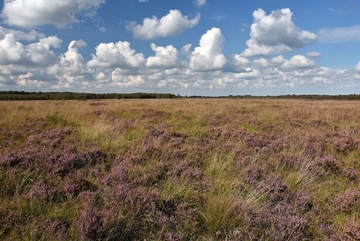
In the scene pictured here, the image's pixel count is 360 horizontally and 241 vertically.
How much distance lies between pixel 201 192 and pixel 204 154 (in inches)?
98.9

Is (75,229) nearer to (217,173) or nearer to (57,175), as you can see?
(57,175)

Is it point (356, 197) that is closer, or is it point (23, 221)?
point (23, 221)

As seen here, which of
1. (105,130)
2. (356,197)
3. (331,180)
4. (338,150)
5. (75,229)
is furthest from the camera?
(105,130)

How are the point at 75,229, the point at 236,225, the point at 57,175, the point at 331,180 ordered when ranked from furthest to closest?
the point at 331,180
the point at 57,175
the point at 236,225
the point at 75,229

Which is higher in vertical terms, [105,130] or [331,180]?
[105,130]

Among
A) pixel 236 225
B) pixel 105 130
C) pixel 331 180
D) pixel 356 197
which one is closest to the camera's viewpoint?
pixel 236 225

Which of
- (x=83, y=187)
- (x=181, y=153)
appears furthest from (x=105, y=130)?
(x=83, y=187)

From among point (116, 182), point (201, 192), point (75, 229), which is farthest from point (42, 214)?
point (201, 192)

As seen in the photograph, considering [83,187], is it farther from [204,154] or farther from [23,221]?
[204,154]

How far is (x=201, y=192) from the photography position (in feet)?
14.2

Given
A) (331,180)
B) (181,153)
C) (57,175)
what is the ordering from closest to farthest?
(57,175) < (331,180) < (181,153)

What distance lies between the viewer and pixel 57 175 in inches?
191

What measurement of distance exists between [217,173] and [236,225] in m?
2.01

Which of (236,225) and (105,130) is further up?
(105,130)
